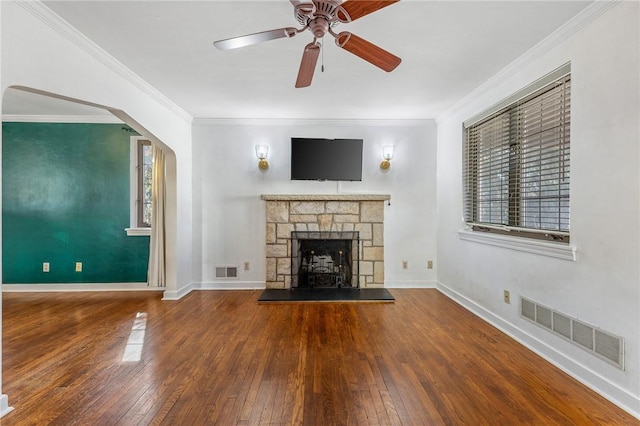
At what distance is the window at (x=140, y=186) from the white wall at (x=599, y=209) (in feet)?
15.4

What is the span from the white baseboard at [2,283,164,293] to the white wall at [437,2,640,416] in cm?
472

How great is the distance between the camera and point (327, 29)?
5.92ft

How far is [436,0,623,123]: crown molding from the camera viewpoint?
1.99 m

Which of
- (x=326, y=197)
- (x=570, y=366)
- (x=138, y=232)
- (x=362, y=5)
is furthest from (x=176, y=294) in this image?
(x=570, y=366)

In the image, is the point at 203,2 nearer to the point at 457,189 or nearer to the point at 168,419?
the point at 168,419

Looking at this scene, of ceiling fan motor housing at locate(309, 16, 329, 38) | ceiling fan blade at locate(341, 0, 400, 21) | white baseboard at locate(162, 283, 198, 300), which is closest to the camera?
ceiling fan blade at locate(341, 0, 400, 21)

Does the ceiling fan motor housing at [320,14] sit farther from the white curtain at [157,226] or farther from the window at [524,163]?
the white curtain at [157,226]

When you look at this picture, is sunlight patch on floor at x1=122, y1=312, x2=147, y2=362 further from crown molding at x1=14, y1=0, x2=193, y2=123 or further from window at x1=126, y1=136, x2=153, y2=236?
crown molding at x1=14, y1=0, x2=193, y2=123

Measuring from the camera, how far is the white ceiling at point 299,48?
207 cm

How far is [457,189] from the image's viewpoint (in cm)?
396

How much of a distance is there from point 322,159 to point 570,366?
135 inches

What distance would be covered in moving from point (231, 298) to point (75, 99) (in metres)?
2.79

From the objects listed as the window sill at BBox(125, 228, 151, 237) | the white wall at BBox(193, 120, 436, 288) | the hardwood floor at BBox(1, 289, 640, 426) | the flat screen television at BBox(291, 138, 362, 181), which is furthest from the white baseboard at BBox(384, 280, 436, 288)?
the window sill at BBox(125, 228, 151, 237)

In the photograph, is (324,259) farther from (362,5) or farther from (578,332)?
(362,5)
